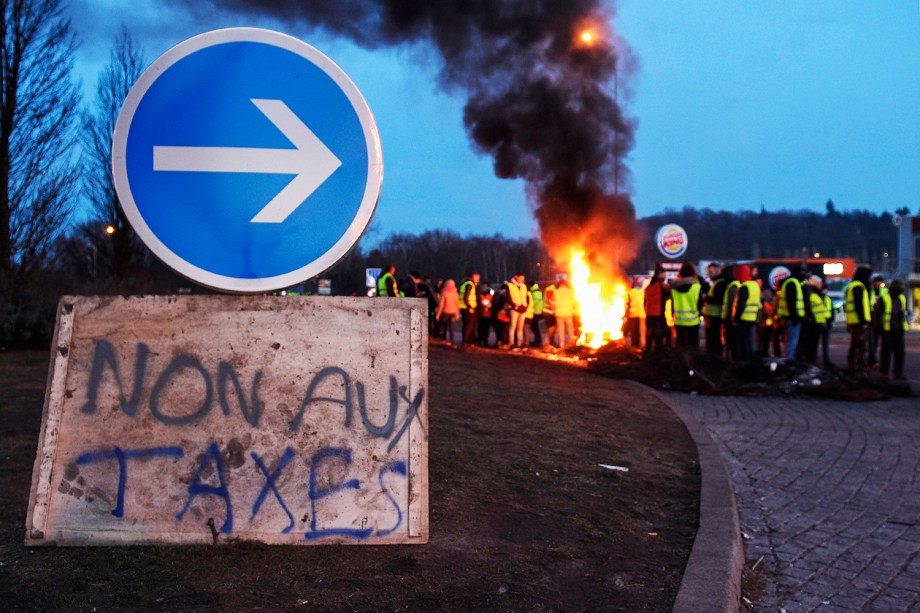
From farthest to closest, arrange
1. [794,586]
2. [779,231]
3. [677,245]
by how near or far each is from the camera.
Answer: [779,231] < [677,245] < [794,586]

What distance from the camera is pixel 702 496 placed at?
564 cm

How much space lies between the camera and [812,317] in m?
17.7

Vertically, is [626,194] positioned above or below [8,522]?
above

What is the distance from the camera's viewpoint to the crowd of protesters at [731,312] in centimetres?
1580

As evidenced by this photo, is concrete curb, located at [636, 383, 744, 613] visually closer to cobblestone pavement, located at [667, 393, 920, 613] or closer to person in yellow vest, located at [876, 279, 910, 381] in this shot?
cobblestone pavement, located at [667, 393, 920, 613]

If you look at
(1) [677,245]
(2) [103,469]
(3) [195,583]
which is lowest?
(3) [195,583]

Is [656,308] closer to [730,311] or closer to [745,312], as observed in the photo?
[730,311]

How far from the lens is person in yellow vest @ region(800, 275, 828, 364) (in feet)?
58.0

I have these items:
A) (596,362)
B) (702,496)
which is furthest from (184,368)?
(596,362)

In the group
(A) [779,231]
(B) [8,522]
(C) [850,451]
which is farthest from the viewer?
(A) [779,231]

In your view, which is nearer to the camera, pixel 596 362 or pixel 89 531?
pixel 89 531

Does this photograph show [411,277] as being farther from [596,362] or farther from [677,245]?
[596,362]

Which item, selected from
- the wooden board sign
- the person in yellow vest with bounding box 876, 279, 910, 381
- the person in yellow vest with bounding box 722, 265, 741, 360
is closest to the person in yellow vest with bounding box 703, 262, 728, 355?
the person in yellow vest with bounding box 722, 265, 741, 360

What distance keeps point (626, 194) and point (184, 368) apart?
26392 millimetres
